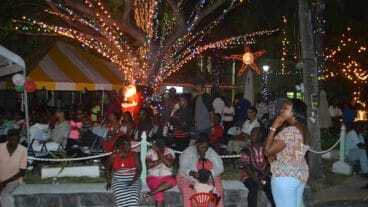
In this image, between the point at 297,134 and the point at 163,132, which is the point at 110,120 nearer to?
the point at 163,132

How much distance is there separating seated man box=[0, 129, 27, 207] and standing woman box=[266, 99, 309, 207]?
13.9 ft

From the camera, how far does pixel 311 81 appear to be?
12328 mm

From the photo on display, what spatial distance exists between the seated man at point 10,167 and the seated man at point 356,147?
6.82 meters

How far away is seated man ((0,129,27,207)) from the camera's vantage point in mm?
8883

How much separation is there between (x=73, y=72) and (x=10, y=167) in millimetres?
9662

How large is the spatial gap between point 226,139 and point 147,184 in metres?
4.50

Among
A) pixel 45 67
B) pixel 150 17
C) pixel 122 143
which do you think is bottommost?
pixel 122 143

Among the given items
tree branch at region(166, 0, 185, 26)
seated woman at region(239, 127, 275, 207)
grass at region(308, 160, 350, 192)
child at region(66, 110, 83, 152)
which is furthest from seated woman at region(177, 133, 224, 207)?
tree branch at region(166, 0, 185, 26)

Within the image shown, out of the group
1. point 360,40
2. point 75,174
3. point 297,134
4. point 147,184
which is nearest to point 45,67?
point 75,174

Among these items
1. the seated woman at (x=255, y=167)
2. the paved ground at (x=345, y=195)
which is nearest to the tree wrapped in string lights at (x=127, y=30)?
the paved ground at (x=345, y=195)

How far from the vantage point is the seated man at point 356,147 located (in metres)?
12.6

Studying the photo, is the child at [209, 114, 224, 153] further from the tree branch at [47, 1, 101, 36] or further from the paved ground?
the tree branch at [47, 1, 101, 36]

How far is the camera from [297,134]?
242 inches

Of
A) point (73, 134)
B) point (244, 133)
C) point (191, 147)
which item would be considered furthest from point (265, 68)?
point (191, 147)
